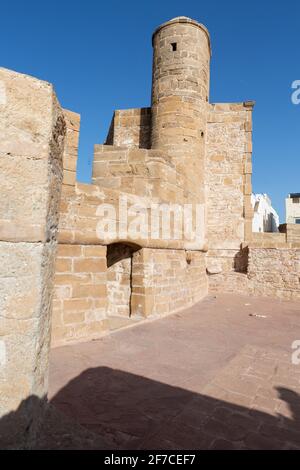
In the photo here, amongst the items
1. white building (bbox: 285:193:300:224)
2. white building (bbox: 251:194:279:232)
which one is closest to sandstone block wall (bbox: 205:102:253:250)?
white building (bbox: 251:194:279:232)

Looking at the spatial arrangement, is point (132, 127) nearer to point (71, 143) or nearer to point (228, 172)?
point (228, 172)

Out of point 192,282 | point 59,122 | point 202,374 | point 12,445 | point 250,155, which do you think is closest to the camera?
point 12,445

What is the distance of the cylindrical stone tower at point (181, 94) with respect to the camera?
9.04m

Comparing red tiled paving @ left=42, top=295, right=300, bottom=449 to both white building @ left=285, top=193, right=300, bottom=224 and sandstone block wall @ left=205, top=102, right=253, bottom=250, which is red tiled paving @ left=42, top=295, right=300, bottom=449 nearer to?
sandstone block wall @ left=205, top=102, right=253, bottom=250

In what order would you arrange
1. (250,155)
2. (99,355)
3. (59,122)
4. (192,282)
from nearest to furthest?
(59,122) < (99,355) < (192,282) < (250,155)

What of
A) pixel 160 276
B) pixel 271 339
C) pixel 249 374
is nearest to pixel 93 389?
pixel 249 374

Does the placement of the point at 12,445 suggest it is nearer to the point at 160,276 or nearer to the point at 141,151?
the point at 160,276

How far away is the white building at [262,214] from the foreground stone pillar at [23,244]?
906 inches

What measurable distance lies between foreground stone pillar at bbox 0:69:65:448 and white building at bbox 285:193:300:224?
32.5 metres

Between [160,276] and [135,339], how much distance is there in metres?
1.98

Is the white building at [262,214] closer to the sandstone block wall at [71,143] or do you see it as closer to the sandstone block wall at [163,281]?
the sandstone block wall at [163,281]

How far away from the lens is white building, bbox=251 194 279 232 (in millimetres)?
24606

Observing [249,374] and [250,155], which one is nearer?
[249,374]

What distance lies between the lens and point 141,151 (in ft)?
20.6
